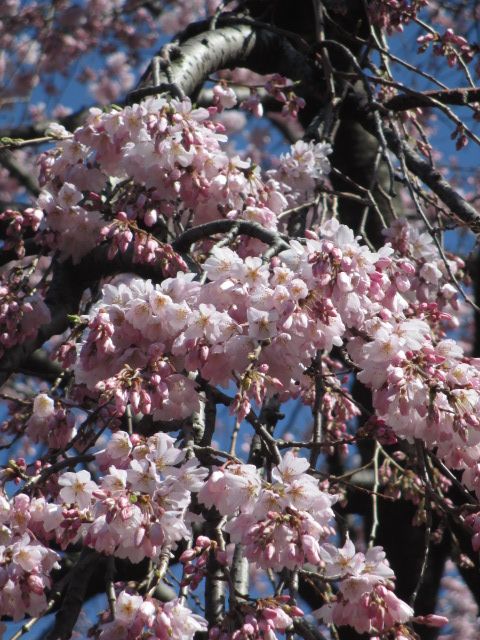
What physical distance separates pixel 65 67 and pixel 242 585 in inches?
274

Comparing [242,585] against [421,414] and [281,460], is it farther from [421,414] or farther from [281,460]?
[421,414]

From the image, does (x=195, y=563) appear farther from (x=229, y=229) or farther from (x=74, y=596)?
(x=229, y=229)

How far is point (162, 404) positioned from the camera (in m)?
1.76

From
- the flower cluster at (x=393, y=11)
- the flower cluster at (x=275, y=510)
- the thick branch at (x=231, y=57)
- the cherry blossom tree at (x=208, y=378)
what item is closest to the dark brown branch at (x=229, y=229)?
the cherry blossom tree at (x=208, y=378)

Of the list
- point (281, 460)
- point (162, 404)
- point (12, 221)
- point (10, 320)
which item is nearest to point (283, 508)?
point (281, 460)

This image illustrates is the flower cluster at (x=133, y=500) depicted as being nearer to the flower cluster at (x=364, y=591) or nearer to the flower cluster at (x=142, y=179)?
the flower cluster at (x=364, y=591)

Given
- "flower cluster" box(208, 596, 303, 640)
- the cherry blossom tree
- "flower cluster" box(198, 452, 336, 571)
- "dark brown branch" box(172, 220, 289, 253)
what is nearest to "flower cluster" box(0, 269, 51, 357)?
the cherry blossom tree

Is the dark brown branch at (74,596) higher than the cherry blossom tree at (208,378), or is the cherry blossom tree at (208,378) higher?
the cherry blossom tree at (208,378)

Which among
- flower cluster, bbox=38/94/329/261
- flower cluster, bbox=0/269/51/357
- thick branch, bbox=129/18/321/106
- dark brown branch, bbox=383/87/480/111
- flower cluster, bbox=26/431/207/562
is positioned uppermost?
thick branch, bbox=129/18/321/106

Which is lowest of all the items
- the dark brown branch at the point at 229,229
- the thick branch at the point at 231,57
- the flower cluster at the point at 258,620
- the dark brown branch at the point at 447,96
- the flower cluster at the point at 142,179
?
the flower cluster at the point at 258,620

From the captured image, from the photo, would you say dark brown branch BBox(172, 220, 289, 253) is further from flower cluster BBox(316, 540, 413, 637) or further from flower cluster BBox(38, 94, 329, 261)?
flower cluster BBox(316, 540, 413, 637)

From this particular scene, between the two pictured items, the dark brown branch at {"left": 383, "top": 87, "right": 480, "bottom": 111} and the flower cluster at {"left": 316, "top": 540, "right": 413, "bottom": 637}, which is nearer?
the flower cluster at {"left": 316, "top": 540, "right": 413, "bottom": 637}

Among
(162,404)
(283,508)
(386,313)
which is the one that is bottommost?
(283,508)

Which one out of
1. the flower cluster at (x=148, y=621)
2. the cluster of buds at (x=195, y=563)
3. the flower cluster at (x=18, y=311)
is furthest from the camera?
the flower cluster at (x=18, y=311)
